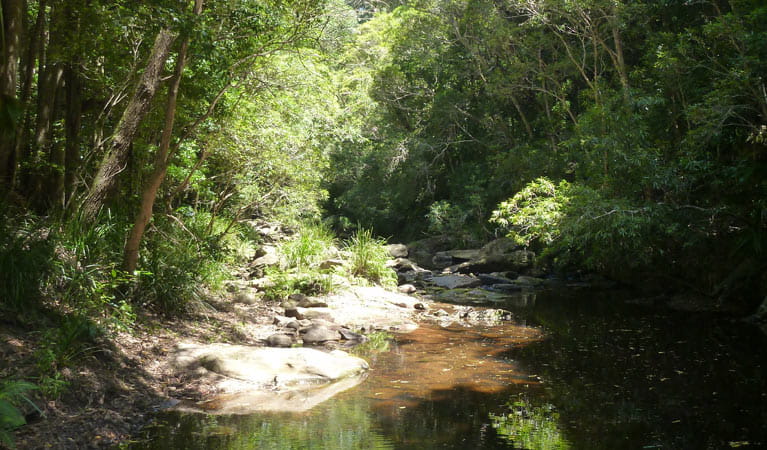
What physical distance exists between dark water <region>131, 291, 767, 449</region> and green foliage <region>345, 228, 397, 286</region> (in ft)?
13.0

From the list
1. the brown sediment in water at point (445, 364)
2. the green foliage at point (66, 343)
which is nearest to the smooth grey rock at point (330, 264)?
the brown sediment in water at point (445, 364)

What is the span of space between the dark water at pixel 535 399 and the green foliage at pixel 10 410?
86 cm

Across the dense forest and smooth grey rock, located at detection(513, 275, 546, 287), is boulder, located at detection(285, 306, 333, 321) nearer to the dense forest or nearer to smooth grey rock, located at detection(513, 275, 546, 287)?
the dense forest

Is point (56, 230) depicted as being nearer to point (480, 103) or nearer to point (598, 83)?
point (598, 83)

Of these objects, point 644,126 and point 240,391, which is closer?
point 240,391

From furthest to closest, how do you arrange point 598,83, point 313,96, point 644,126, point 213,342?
point 598,83
point 313,96
point 644,126
point 213,342

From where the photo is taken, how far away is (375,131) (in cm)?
2662

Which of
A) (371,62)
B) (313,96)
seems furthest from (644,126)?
(371,62)

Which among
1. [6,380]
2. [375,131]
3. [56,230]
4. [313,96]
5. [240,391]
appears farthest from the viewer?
[375,131]

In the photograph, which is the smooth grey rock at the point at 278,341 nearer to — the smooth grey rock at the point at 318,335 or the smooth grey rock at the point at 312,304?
the smooth grey rock at the point at 318,335

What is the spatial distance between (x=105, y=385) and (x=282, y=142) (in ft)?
24.2

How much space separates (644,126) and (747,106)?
275 centimetres

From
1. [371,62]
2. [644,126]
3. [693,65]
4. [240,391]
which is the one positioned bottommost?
[240,391]

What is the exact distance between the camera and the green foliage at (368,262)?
1309cm
